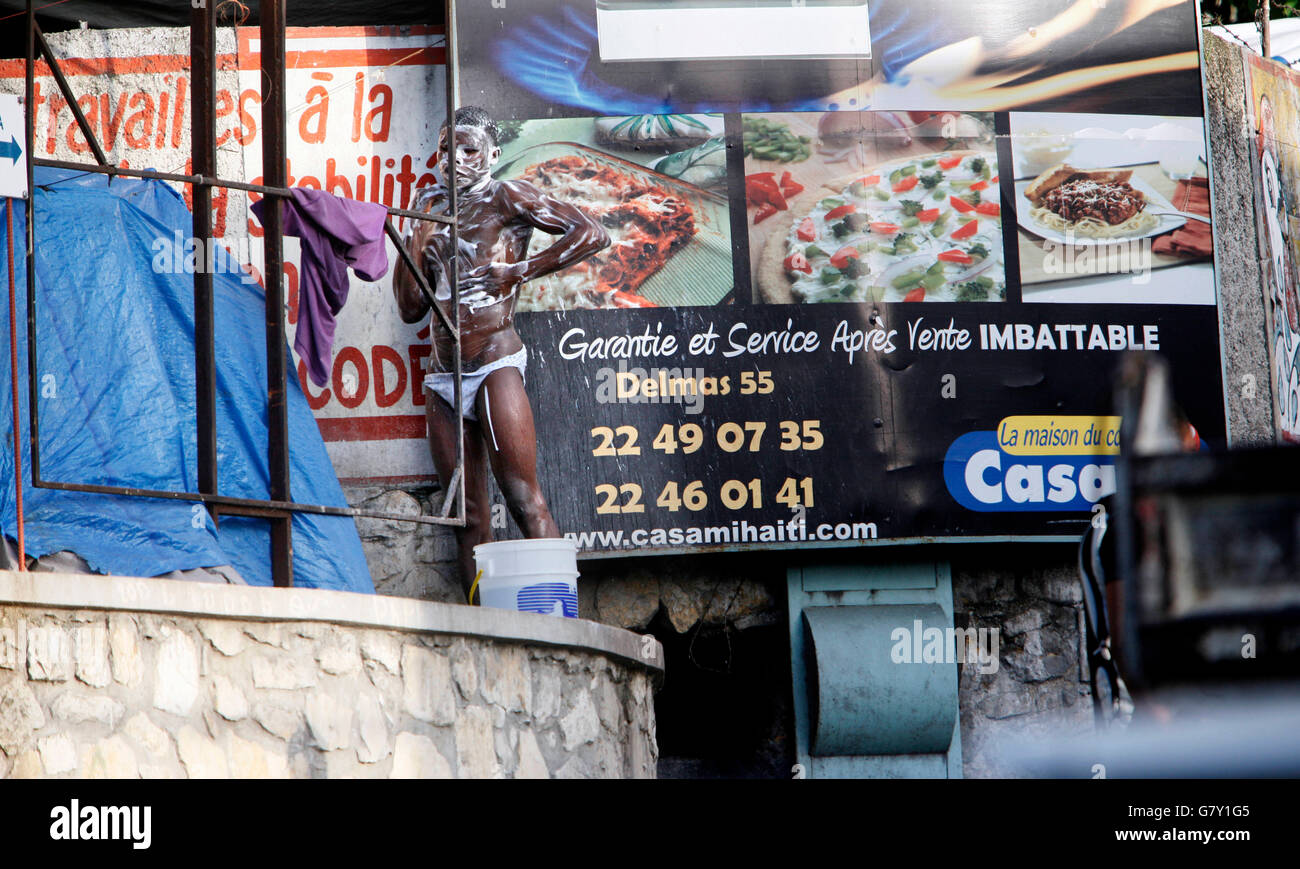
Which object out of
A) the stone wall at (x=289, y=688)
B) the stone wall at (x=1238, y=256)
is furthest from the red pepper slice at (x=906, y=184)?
the stone wall at (x=289, y=688)

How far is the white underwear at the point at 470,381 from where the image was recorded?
9.31m

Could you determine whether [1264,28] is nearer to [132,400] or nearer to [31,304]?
[132,400]

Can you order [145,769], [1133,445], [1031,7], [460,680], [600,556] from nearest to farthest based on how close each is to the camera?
[1133,445] < [145,769] < [460,680] < [600,556] < [1031,7]

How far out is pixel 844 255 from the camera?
9703 mm

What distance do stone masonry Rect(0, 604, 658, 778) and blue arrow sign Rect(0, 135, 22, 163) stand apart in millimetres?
2563

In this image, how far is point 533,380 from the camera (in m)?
9.46

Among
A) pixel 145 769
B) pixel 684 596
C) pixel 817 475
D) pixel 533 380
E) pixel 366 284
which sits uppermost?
pixel 366 284

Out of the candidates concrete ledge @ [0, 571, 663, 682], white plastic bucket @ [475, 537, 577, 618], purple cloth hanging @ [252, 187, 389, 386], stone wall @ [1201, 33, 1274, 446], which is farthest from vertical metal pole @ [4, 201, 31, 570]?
stone wall @ [1201, 33, 1274, 446]

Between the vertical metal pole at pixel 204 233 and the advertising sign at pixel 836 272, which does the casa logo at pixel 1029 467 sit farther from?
the vertical metal pole at pixel 204 233

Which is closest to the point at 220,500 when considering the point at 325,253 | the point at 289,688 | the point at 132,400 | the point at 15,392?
the point at 132,400

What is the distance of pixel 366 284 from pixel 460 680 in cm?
394

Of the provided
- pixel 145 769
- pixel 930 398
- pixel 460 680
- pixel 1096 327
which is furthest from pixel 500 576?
pixel 1096 327

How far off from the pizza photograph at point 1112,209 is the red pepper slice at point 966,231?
27cm

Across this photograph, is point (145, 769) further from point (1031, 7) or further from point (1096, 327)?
point (1031, 7)
